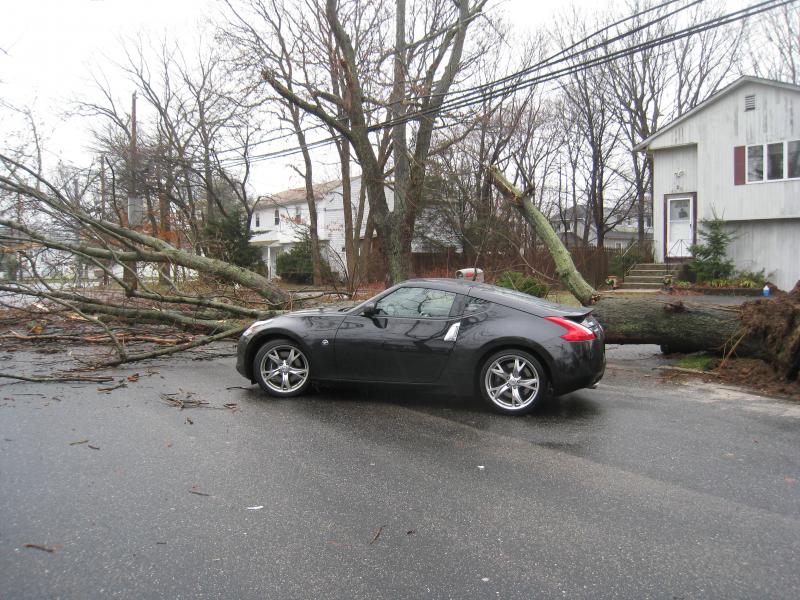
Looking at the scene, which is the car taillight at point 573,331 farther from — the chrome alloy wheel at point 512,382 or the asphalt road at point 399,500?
the asphalt road at point 399,500

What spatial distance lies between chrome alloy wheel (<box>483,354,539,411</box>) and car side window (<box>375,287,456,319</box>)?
80cm

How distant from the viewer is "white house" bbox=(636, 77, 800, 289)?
1980cm

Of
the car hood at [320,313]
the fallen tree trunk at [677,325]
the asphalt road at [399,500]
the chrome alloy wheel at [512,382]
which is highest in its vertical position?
the car hood at [320,313]

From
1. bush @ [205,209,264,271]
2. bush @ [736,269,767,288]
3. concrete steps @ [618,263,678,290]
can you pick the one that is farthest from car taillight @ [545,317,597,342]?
bush @ [205,209,264,271]

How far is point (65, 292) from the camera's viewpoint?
10727 mm

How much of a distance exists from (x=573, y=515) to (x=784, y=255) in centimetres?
2053

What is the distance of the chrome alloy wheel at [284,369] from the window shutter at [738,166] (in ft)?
62.7

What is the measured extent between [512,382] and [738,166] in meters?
18.7

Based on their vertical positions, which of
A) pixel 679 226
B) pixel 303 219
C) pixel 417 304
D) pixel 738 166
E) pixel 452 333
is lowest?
pixel 452 333

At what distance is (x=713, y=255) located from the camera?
20.5 metres

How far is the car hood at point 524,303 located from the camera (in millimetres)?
6215

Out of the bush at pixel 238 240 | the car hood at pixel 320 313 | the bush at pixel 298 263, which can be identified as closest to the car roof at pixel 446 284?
the car hood at pixel 320 313

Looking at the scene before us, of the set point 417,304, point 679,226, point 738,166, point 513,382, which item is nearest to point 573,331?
point 513,382

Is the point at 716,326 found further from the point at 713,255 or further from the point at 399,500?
the point at 713,255
